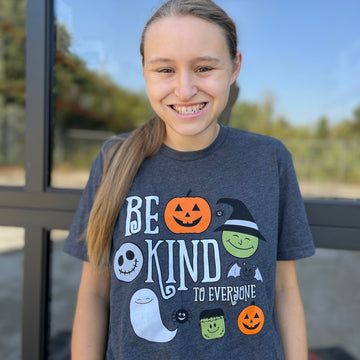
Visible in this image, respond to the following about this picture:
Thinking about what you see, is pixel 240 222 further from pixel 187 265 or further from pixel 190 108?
pixel 190 108

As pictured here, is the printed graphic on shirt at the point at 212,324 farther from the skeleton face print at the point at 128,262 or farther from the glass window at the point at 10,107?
the glass window at the point at 10,107

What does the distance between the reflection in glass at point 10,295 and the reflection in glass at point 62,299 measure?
29cm

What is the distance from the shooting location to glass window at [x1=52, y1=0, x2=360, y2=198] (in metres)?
1.74

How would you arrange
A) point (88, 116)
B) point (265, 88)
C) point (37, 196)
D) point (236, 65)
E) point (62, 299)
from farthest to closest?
point (88, 116), point (265, 88), point (62, 299), point (37, 196), point (236, 65)

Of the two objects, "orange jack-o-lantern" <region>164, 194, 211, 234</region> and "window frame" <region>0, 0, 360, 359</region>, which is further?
"window frame" <region>0, 0, 360, 359</region>

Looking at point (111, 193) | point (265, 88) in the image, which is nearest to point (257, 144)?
point (111, 193)

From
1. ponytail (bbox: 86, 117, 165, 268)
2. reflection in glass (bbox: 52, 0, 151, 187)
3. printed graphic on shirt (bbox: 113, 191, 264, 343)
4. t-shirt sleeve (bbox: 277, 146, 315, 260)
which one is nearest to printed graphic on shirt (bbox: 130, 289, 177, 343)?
printed graphic on shirt (bbox: 113, 191, 264, 343)

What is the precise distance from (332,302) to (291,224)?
325 centimetres

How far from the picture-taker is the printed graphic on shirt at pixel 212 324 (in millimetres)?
810

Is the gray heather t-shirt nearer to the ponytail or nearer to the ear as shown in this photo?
the ponytail

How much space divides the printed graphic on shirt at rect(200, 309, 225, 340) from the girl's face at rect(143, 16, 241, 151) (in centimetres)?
43

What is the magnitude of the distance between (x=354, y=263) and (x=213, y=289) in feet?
15.9

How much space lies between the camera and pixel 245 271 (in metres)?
0.83

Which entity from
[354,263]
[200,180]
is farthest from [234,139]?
[354,263]
